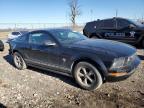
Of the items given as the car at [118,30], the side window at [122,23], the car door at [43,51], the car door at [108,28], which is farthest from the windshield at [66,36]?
the car door at [108,28]

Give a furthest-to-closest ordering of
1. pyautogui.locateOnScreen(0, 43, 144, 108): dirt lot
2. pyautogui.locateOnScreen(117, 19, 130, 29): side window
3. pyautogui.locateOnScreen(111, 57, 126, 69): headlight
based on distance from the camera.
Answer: pyautogui.locateOnScreen(117, 19, 130, 29): side window → pyautogui.locateOnScreen(111, 57, 126, 69): headlight → pyautogui.locateOnScreen(0, 43, 144, 108): dirt lot

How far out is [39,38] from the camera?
23.0ft

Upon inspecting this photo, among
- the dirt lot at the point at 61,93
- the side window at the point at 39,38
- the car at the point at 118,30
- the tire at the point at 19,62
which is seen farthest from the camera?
the car at the point at 118,30

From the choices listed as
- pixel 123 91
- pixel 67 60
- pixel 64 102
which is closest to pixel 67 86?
pixel 67 60

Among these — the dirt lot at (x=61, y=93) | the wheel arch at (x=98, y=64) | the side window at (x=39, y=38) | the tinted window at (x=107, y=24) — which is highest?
the tinted window at (x=107, y=24)

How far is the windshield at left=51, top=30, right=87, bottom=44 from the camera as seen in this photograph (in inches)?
251

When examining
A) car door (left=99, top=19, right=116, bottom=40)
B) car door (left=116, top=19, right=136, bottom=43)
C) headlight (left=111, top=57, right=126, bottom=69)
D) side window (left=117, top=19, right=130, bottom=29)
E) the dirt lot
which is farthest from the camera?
car door (left=99, top=19, right=116, bottom=40)

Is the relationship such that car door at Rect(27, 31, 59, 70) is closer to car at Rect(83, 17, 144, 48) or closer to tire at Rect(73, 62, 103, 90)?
tire at Rect(73, 62, 103, 90)

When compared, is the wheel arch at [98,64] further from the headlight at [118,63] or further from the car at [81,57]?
the headlight at [118,63]

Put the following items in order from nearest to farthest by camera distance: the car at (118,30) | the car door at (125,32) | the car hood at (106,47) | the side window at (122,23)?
the car hood at (106,47) < the car at (118,30) < the car door at (125,32) < the side window at (122,23)

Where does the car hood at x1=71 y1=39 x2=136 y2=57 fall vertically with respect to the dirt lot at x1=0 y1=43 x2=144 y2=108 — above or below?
above

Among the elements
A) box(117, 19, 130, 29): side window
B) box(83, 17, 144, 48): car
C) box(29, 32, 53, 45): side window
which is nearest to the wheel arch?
box(29, 32, 53, 45): side window

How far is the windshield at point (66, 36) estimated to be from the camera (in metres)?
6.37

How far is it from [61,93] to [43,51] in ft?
5.42
